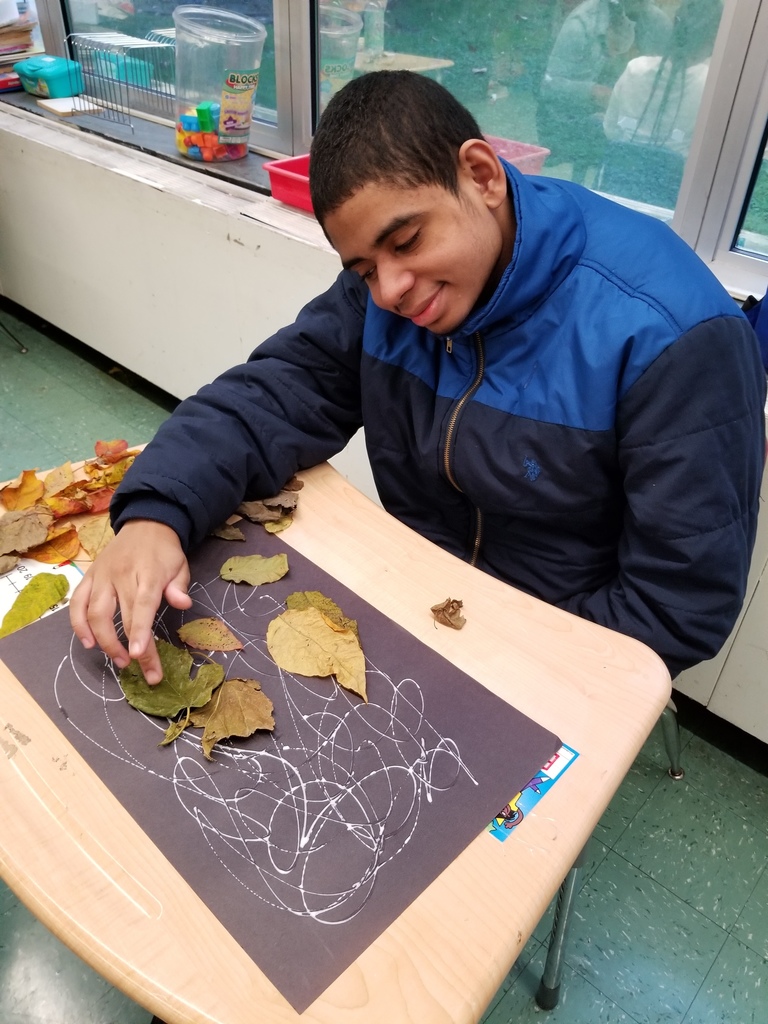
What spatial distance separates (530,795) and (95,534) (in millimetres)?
538

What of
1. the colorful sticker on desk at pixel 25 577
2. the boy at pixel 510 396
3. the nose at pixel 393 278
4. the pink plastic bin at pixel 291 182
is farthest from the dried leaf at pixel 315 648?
the pink plastic bin at pixel 291 182

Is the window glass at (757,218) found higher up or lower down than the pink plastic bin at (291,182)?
higher up

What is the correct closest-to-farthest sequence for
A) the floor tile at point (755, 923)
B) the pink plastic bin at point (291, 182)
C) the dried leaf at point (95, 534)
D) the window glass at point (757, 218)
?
the dried leaf at point (95, 534) < the floor tile at point (755, 923) < the window glass at point (757, 218) < the pink plastic bin at point (291, 182)

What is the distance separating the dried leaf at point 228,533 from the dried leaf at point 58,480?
0.20m

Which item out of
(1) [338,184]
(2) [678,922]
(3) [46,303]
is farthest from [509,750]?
(3) [46,303]

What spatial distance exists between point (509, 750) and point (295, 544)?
1.09 ft

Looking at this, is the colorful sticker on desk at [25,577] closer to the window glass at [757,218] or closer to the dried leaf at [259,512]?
the dried leaf at [259,512]

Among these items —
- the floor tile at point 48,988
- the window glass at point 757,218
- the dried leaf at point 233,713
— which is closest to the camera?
the dried leaf at point 233,713

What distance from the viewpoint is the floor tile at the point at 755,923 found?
1.16m

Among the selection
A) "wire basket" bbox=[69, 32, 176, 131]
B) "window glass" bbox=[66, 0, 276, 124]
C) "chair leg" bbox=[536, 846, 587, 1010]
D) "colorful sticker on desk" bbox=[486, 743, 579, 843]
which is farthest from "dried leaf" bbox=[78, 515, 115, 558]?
"wire basket" bbox=[69, 32, 176, 131]

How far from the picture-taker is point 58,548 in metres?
0.83

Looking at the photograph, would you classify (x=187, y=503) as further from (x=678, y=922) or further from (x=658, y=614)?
(x=678, y=922)

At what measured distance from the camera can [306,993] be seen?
0.47 m

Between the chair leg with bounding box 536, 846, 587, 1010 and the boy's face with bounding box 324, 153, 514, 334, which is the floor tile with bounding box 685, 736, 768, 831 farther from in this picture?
the boy's face with bounding box 324, 153, 514, 334
